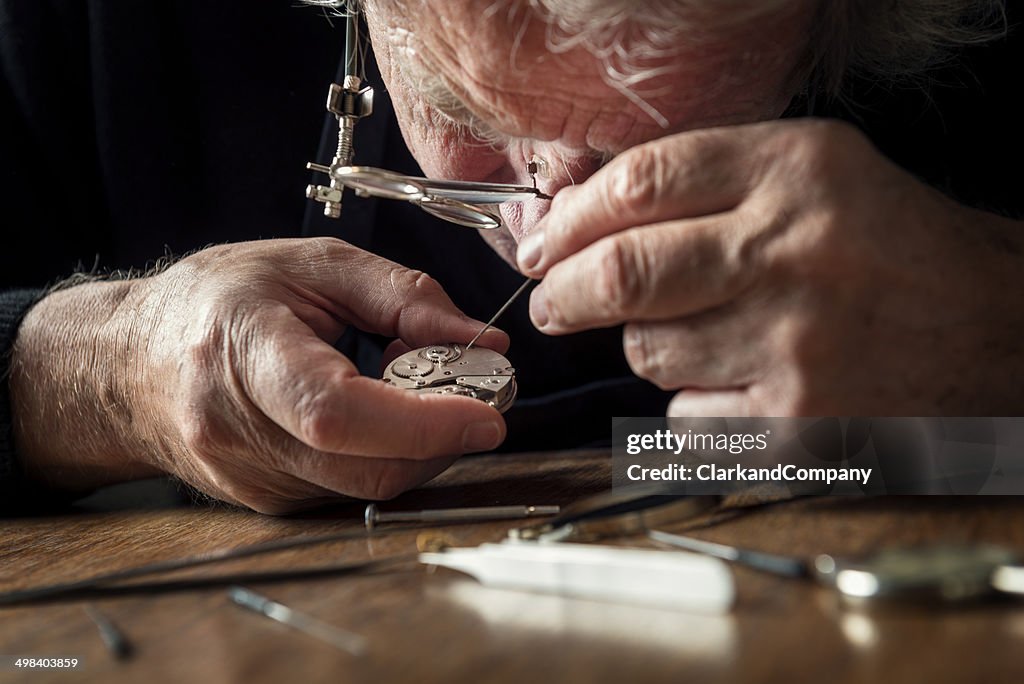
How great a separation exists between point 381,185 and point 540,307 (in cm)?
26

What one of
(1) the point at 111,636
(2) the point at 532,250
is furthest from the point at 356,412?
(1) the point at 111,636

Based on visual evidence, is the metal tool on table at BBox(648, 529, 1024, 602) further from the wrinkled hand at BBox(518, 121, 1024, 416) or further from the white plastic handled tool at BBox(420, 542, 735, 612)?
the wrinkled hand at BBox(518, 121, 1024, 416)

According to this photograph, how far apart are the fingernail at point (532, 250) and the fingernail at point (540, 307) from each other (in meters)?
0.04

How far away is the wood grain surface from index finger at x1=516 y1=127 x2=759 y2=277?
321 mm

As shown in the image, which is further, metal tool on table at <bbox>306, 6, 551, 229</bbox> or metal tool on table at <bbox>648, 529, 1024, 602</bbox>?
metal tool on table at <bbox>306, 6, 551, 229</bbox>

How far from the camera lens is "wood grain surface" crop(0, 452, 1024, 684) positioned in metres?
0.61

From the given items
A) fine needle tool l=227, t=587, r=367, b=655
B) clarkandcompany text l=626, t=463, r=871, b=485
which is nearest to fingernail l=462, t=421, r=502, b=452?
clarkandcompany text l=626, t=463, r=871, b=485

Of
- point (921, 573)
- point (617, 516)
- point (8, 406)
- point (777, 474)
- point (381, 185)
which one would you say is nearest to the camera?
point (921, 573)

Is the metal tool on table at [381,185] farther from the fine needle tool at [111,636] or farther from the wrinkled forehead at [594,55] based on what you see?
the fine needle tool at [111,636]

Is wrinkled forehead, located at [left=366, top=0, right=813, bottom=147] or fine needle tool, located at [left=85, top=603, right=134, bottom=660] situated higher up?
wrinkled forehead, located at [left=366, top=0, right=813, bottom=147]

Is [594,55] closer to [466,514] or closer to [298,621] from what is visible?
[466,514]

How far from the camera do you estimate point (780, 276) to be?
3.11 ft

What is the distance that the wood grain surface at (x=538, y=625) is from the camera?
610 millimetres

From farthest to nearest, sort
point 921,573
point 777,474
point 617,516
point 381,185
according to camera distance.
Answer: point 381,185 < point 777,474 < point 617,516 < point 921,573
